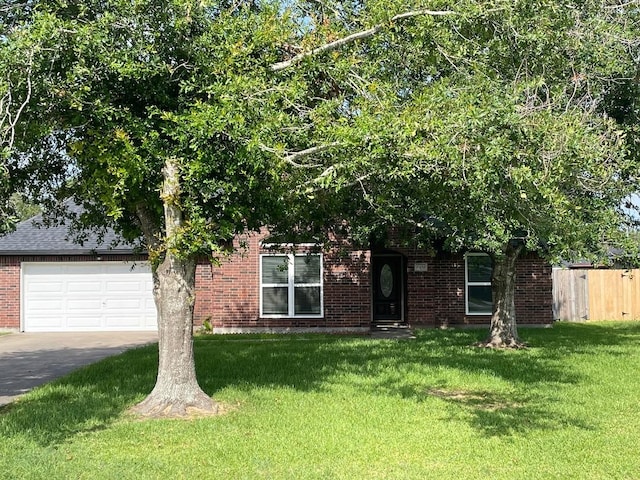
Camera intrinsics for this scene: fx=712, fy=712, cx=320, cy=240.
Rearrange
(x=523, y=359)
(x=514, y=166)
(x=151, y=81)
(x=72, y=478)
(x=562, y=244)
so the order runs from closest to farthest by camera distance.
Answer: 1. (x=72, y=478)
2. (x=514, y=166)
3. (x=151, y=81)
4. (x=562, y=244)
5. (x=523, y=359)

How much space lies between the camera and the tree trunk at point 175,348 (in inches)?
351

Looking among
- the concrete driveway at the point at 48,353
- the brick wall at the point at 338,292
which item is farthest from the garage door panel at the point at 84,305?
the brick wall at the point at 338,292

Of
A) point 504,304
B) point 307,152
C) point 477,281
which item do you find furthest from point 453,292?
point 307,152

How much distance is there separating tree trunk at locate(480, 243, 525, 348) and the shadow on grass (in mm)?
699

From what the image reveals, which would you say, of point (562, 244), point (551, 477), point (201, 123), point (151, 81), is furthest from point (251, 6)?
point (551, 477)

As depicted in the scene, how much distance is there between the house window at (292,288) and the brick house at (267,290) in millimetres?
27

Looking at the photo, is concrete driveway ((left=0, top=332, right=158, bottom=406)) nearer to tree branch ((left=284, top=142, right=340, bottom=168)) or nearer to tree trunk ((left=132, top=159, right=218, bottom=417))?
tree trunk ((left=132, top=159, right=218, bottom=417))

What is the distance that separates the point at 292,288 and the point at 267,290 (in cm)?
70

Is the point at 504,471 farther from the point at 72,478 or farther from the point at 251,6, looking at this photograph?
the point at 251,6

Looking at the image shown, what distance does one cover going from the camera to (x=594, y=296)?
25.9 meters

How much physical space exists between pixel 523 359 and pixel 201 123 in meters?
8.61

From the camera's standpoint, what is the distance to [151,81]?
8.32 m

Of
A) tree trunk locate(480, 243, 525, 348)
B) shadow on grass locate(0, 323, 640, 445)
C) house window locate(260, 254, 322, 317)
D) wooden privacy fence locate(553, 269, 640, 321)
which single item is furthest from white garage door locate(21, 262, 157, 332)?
wooden privacy fence locate(553, 269, 640, 321)

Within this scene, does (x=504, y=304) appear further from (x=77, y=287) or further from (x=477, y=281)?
(x=77, y=287)
